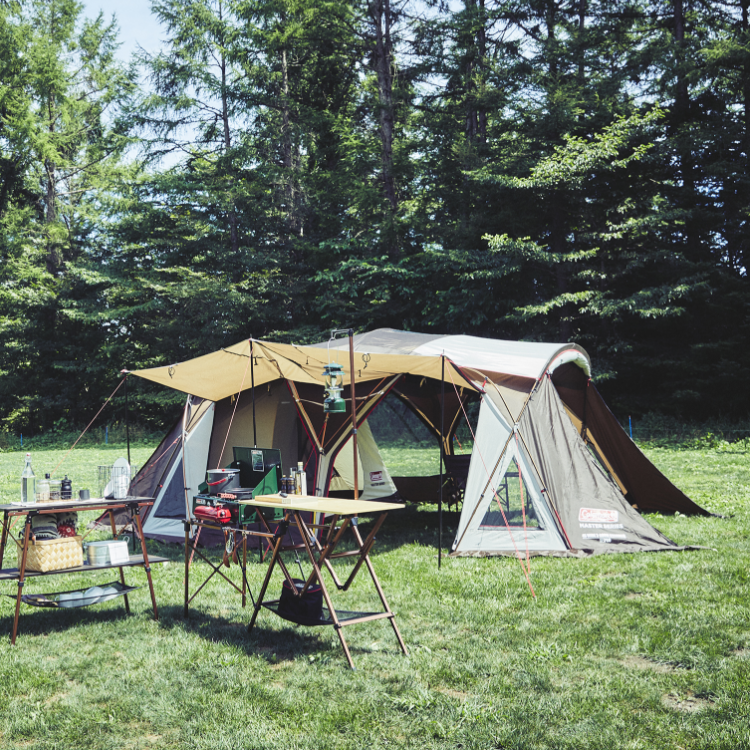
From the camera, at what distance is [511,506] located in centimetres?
608

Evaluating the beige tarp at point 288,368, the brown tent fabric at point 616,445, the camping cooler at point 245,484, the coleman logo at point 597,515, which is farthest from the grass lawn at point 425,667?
the brown tent fabric at point 616,445

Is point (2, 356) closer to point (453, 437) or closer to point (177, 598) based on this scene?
point (453, 437)

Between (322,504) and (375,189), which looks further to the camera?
(375,189)

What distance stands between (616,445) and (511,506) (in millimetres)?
2117

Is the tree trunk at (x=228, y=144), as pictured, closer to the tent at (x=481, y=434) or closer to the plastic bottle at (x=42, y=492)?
the tent at (x=481, y=434)

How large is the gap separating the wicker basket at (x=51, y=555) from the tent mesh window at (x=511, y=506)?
10.8ft

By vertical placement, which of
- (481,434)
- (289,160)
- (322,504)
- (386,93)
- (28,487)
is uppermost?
(386,93)

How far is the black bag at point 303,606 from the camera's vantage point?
12.8 feet

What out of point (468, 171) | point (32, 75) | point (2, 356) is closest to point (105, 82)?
point (32, 75)

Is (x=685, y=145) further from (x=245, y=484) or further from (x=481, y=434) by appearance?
(x=245, y=484)

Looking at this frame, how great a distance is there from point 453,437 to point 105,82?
18835 mm

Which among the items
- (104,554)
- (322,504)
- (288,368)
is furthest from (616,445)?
(104,554)

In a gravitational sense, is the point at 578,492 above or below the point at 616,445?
below

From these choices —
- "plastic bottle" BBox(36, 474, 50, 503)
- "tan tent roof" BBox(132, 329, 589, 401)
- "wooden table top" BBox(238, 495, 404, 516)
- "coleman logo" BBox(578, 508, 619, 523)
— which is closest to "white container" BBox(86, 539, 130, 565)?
"plastic bottle" BBox(36, 474, 50, 503)
